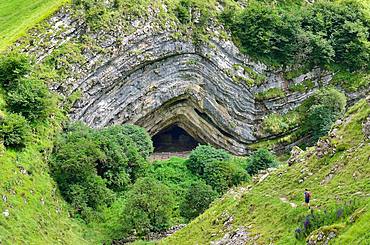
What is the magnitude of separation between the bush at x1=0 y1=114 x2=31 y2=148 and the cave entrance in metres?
24.0

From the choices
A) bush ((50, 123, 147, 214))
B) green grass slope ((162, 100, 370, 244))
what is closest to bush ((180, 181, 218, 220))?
bush ((50, 123, 147, 214))

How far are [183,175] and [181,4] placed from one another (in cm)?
1975

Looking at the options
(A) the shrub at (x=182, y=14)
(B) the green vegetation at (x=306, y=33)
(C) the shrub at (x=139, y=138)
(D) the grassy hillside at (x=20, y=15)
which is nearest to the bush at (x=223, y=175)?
(C) the shrub at (x=139, y=138)

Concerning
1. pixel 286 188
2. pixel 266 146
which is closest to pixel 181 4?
pixel 266 146

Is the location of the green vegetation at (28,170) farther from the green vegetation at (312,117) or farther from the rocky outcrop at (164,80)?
the green vegetation at (312,117)

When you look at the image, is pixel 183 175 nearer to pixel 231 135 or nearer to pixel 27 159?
pixel 231 135

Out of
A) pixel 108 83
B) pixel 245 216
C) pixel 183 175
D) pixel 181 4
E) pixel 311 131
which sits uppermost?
pixel 181 4

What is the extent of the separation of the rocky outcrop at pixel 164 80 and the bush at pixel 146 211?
12.5 meters

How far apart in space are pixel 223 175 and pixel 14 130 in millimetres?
18970

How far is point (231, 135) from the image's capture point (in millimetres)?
63219

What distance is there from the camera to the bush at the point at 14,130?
137 feet

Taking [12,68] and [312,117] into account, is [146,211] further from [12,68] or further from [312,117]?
[312,117]

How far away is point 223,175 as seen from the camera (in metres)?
51.5

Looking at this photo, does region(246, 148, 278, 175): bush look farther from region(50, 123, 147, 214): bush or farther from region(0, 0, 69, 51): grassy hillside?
region(0, 0, 69, 51): grassy hillside
